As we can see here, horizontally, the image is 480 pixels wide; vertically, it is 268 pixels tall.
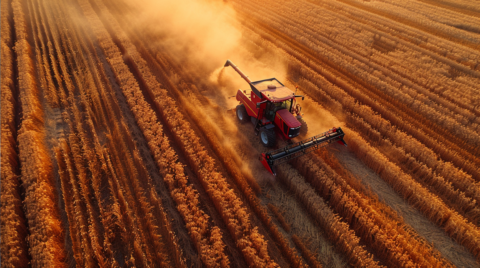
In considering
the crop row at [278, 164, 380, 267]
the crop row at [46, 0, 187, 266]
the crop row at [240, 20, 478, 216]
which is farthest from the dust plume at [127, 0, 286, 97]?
the crop row at [278, 164, 380, 267]

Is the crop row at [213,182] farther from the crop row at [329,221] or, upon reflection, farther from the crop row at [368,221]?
the crop row at [368,221]

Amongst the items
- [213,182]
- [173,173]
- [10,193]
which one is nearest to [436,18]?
[213,182]

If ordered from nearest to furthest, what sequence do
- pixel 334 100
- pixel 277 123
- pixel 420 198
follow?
1. pixel 420 198
2. pixel 277 123
3. pixel 334 100

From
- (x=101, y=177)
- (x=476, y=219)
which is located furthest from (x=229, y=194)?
(x=476, y=219)

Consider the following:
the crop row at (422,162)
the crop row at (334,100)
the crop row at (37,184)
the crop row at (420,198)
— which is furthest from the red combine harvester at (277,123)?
the crop row at (37,184)

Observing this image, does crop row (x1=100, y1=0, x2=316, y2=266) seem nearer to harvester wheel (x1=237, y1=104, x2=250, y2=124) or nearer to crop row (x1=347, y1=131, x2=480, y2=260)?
harvester wheel (x1=237, y1=104, x2=250, y2=124)

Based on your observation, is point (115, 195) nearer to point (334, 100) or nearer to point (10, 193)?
point (10, 193)

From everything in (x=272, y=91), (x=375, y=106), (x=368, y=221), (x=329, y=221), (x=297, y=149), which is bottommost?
Result: (x=329, y=221)
